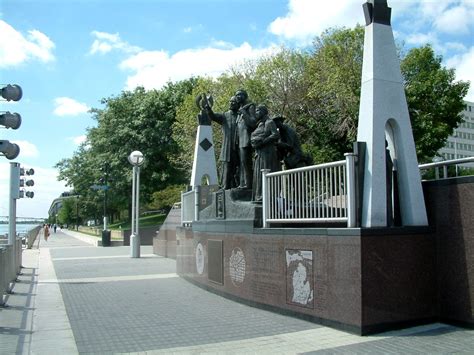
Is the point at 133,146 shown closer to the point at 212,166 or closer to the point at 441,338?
the point at 212,166

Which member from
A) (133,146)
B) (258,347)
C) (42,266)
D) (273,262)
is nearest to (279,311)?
(273,262)

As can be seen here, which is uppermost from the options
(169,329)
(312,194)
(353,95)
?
(353,95)

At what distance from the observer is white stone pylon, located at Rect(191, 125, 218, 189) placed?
1570 centimetres

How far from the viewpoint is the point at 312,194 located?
27.5 feet

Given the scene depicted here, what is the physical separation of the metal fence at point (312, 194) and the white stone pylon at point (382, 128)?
0.27 m

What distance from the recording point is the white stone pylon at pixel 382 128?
7.53 metres

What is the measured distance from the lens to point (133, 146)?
4519 cm

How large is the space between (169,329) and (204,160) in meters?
8.57

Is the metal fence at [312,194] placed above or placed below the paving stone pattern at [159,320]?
above

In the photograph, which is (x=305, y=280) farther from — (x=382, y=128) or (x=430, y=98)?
(x=430, y=98)

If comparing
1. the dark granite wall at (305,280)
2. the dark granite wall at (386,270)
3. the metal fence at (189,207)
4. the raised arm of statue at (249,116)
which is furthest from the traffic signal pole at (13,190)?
the dark granite wall at (386,270)

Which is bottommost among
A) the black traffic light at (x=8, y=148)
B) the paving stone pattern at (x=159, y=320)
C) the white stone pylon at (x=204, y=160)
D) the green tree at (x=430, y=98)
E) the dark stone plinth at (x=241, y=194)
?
the paving stone pattern at (x=159, y=320)

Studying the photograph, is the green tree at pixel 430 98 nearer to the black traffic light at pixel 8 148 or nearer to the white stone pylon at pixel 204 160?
the white stone pylon at pixel 204 160

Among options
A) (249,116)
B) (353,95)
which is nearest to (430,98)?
(353,95)
